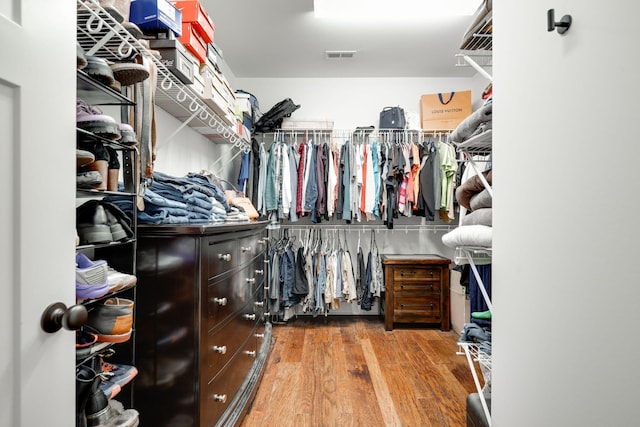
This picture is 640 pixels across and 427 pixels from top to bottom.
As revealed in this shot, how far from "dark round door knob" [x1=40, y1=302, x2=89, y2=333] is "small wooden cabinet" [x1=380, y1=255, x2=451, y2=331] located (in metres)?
2.84

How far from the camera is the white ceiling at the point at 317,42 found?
97.2 inches

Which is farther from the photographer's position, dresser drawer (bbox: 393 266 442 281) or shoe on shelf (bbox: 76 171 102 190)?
dresser drawer (bbox: 393 266 442 281)

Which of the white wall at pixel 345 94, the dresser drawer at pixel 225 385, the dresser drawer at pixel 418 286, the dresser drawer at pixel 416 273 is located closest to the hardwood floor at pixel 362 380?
the dresser drawer at pixel 225 385

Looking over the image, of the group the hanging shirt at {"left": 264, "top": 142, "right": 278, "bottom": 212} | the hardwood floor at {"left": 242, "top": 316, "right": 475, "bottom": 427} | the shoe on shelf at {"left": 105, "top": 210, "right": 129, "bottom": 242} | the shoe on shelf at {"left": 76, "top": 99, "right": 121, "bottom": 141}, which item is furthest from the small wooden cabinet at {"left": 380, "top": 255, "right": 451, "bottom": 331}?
the shoe on shelf at {"left": 76, "top": 99, "right": 121, "bottom": 141}

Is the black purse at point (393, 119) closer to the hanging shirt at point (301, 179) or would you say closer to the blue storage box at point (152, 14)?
the hanging shirt at point (301, 179)

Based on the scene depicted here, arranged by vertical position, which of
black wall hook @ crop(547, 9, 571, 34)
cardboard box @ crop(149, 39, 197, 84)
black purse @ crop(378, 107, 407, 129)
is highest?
black purse @ crop(378, 107, 407, 129)

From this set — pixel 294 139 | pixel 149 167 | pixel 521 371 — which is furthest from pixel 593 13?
pixel 294 139

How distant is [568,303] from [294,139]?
3.17 metres

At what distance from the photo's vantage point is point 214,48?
1.97 m

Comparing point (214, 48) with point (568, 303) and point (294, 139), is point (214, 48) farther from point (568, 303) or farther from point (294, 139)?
point (568, 303)

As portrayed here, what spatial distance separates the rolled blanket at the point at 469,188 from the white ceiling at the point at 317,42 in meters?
1.78

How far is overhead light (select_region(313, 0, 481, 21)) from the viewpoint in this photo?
237cm

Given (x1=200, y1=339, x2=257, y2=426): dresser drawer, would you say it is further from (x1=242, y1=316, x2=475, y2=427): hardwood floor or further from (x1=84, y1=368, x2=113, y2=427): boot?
(x1=84, y1=368, x2=113, y2=427): boot

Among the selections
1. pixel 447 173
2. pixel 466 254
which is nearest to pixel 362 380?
pixel 466 254
